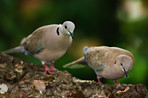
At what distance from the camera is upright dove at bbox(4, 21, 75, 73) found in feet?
7.16

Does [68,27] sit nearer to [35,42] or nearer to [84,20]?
[35,42]

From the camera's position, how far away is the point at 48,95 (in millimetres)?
2092

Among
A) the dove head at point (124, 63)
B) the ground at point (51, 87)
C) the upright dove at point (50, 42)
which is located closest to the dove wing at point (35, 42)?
the upright dove at point (50, 42)

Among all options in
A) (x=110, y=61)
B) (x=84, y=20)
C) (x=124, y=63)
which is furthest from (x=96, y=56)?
(x=84, y=20)

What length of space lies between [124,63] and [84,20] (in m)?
2.36

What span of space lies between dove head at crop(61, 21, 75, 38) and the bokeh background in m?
2.02

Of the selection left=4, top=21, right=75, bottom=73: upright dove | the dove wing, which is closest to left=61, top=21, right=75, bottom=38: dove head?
left=4, top=21, right=75, bottom=73: upright dove

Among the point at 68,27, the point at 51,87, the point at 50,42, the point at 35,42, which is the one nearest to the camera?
the point at 68,27

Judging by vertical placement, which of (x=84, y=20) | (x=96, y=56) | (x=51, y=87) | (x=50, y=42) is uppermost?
(x=84, y=20)

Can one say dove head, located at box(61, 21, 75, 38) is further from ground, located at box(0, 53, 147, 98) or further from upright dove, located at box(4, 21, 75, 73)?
ground, located at box(0, 53, 147, 98)

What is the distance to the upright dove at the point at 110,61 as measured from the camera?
2.04 m

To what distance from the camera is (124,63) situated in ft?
6.64

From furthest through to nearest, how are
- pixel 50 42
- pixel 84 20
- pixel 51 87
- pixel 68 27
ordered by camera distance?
pixel 84 20, pixel 50 42, pixel 51 87, pixel 68 27

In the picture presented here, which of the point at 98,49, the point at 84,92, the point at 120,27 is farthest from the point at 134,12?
the point at 84,92
